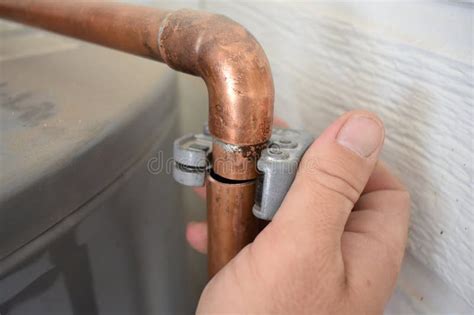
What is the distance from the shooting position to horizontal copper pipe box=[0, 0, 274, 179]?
0.23 meters

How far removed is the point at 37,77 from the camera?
1.18ft

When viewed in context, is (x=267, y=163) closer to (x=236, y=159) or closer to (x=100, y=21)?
(x=236, y=159)

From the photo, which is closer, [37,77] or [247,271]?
[247,271]

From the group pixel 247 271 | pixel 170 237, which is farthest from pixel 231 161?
pixel 170 237

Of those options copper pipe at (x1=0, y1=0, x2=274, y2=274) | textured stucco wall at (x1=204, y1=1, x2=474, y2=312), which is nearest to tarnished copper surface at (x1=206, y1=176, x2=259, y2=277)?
copper pipe at (x1=0, y1=0, x2=274, y2=274)

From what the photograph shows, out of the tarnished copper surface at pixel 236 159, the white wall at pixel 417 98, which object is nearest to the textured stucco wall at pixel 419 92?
the white wall at pixel 417 98

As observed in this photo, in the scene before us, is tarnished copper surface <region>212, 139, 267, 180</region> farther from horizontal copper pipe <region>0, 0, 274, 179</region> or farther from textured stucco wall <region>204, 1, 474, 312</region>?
textured stucco wall <region>204, 1, 474, 312</region>

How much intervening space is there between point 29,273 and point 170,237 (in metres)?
0.15

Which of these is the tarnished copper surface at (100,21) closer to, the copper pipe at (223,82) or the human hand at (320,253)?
the copper pipe at (223,82)

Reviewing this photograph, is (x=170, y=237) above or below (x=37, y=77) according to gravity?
below

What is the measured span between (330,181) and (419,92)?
0.29ft

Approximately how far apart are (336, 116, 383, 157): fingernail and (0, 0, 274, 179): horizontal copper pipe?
0.04 m

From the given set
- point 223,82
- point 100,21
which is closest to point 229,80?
point 223,82

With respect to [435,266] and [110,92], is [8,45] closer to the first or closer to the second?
[110,92]
